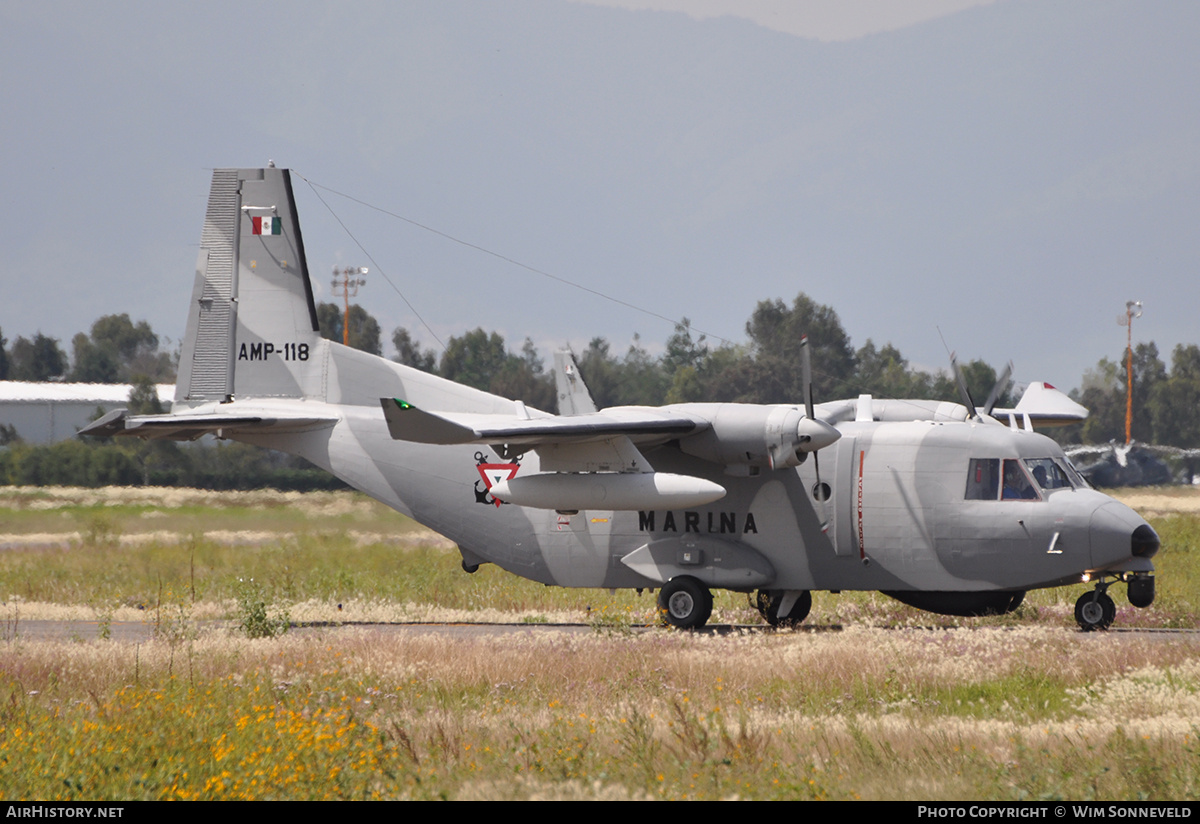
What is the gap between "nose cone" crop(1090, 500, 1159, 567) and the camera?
51.6 ft

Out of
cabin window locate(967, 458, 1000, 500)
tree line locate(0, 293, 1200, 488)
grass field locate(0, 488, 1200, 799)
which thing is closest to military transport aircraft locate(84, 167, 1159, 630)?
cabin window locate(967, 458, 1000, 500)

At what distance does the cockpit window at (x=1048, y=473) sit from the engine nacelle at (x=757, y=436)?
9.64ft

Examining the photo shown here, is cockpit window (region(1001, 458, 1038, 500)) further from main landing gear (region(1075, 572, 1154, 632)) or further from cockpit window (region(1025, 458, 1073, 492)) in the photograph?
main landing gear (region(1075, 572, 1154, 632))

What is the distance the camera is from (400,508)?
19578 millimetres

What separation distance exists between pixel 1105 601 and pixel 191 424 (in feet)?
46.5

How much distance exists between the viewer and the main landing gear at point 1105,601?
16234 mm

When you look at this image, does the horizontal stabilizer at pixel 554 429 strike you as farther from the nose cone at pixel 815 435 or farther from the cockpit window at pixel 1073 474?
the cockpit window at pixel 1073 474

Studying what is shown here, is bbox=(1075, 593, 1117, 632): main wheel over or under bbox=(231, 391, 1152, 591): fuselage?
under

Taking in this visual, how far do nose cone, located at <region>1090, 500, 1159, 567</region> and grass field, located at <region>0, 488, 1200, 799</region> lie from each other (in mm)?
1129

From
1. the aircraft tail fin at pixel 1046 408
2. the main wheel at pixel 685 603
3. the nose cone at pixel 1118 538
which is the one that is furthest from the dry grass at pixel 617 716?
the aircraft tail fin at pixel 1046 408

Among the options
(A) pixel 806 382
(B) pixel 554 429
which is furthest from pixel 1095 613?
(B) pixel 554 429

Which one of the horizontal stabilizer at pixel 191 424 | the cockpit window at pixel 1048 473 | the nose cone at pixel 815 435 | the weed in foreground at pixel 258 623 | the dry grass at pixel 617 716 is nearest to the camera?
the dry grass at pixel 617 716

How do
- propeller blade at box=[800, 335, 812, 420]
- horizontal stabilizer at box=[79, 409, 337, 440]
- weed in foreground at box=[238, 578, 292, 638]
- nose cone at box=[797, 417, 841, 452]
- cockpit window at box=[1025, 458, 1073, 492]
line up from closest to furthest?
nose cone at box=[797, 417, 841, 452] → propeller blade at box=[800, 335, 812, 420] → cockpit window at box=[1025, 458, 1073, 492] → weed in foreground at box=[238, 578, 292, 638] → horizontal stabilizer at box=[79, 409, 337, 440]
